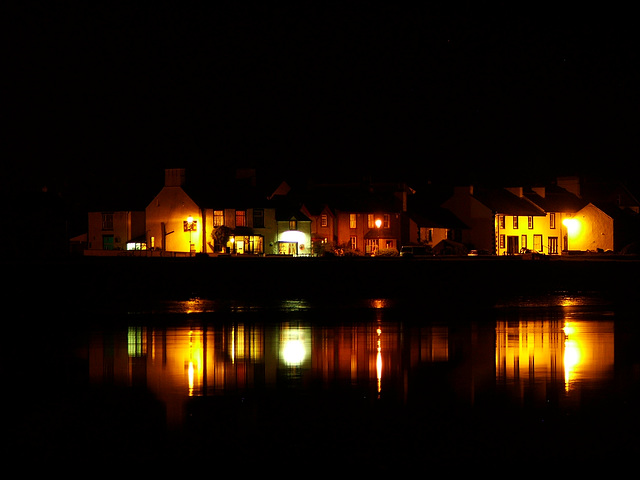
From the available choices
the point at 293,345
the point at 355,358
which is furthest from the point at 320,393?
the point at 293,345

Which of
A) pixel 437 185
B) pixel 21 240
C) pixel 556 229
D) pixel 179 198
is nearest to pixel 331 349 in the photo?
pixel 21 240

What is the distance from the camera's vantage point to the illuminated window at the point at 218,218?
92812 mm

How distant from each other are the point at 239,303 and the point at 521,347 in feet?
49.4

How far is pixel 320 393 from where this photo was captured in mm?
16984

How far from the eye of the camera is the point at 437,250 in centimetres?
9631

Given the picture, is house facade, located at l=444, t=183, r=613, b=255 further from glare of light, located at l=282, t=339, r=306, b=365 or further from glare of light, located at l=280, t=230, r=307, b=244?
glare of light, located at l=282, t=339, r=306, b=365

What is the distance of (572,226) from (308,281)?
66.0 metres

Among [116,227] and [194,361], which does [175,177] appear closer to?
[116,227]

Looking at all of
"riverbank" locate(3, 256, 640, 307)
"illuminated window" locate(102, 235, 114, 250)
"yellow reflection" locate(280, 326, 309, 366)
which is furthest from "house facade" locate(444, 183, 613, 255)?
"yellow reflection" locate(280, 326, 309, 366)

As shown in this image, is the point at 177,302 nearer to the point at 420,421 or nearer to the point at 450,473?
the point at 420,421

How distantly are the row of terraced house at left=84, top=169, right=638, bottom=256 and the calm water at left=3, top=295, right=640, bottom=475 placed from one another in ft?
204

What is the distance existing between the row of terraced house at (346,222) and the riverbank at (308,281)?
2768 cm

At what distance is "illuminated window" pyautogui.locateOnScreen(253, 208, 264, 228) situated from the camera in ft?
303

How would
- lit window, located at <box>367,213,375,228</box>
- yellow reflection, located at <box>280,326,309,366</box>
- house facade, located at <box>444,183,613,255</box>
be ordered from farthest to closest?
1. house facade, located at <box>444,183,613,255</box>
2. lit window, located at <box>367,213,375,228</box>
3. yellow reflection, located at <box>280,326,309,366</box>
